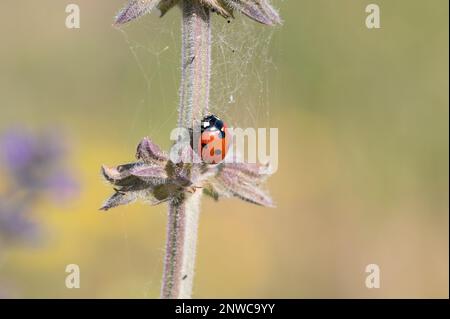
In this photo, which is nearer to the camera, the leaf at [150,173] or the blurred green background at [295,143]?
the leaf at [150,173]

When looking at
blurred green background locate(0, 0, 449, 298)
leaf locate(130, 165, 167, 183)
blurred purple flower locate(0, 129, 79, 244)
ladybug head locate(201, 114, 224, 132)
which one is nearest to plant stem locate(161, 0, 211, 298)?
ladybug head locate(201, 114, 224, 132)

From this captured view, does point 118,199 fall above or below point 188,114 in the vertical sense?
below

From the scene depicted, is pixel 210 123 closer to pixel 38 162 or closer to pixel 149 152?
pixel 149 152

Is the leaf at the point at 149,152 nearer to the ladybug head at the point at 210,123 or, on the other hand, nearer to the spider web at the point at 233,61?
the ladybug head at the point at 210,123

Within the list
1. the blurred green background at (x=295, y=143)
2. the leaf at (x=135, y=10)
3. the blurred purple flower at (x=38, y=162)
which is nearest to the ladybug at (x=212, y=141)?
the leaf at (x=135, y=10)

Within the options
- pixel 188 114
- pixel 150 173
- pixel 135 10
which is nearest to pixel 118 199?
pixel 150 173
